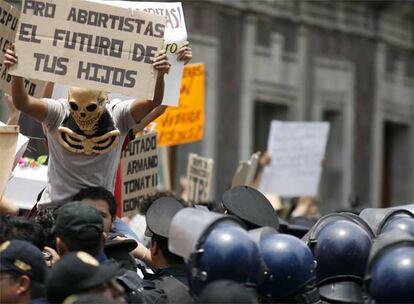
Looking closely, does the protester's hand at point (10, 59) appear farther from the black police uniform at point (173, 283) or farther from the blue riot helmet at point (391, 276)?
the blue riot helmet at point (391, 276)

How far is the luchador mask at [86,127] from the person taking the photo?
726 cm

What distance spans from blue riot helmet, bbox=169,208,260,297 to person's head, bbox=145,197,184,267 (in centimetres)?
86

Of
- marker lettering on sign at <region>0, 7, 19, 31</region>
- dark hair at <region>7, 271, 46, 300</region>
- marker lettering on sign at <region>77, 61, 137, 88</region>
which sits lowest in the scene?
dark hair at <region>7, 271, 46, 300</region>

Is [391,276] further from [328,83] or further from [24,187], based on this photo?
[328,83]

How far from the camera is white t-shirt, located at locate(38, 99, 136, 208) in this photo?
729 centimetres

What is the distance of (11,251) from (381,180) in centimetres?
2244

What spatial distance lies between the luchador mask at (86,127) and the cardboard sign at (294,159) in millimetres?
7790

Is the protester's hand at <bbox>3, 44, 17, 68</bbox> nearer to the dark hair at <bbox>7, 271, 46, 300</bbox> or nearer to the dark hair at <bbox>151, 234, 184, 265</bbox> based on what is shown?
the dark hair at <bbox>151, 234, 184, 265</bbox>

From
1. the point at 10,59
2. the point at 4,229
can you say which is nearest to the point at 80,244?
the point at 4,229

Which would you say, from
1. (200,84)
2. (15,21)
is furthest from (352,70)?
(15,21)

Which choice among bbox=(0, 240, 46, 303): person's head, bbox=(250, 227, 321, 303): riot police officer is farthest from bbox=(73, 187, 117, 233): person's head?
bbox=(0, 240, 46, 303): person's head

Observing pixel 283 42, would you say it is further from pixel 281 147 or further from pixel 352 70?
pixel 281 147

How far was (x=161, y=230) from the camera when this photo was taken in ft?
21.7

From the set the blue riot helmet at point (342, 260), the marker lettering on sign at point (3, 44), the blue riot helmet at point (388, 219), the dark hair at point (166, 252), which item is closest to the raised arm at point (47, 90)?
the marker lettering on sign at point (3, 44)
